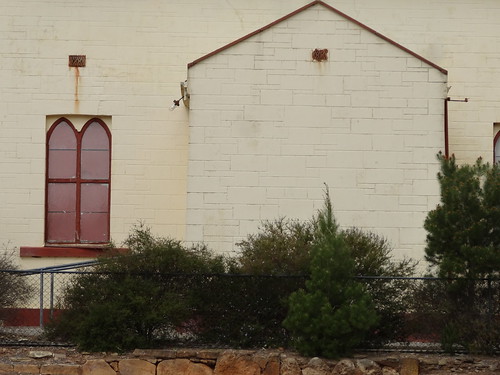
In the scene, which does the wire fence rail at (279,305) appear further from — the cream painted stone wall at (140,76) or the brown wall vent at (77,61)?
the brown wall vent at (77,61)

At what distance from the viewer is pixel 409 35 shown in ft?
71.4

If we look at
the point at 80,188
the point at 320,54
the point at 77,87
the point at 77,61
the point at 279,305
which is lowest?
the point at 279,305

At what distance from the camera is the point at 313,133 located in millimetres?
19297

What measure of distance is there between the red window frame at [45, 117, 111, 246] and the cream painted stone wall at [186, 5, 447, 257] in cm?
318

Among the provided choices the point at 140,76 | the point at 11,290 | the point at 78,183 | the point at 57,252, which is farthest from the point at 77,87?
the point at 11,290

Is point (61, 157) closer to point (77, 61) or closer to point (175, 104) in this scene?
point (77, 61)

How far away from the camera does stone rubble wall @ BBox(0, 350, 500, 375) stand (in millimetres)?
14898

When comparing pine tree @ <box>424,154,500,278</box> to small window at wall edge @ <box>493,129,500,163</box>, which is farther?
small window at wall edge @ <box>493,129,500,163</box>

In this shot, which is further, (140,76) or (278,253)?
(140,76)

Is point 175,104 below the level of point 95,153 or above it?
above

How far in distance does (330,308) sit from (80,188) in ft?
28.1

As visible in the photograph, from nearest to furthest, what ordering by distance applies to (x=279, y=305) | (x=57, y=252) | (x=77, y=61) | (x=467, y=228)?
(x=467, y=228), (x=279, y=305), (x=57, y=252), (x=77, y=61)

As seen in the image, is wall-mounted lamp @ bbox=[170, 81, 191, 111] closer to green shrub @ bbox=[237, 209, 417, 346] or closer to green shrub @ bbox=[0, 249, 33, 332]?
green shrub @ bbox=[237, 209, 417, 346]

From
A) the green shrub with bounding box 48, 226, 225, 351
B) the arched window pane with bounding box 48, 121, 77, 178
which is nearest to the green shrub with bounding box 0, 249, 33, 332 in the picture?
the green shrub with bounding box 48, 226, 225, 351
